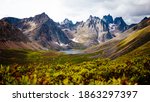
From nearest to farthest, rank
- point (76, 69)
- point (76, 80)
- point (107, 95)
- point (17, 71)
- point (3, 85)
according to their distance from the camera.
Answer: point (107, 95) → point (3, 85) → point (76, 80) → point (17, 71) → point (76, 69)

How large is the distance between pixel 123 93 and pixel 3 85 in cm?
625

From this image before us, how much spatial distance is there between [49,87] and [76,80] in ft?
11.2

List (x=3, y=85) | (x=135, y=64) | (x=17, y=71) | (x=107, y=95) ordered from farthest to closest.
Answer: (x=135, y=64), (x=17, y=71), (x=3, y=85), (x=107, y=95)

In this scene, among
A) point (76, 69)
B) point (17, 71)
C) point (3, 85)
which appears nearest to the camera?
point (3, 85)

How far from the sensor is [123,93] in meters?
15.2

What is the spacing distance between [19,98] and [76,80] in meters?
4.55

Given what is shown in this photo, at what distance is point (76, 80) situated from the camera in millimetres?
19000

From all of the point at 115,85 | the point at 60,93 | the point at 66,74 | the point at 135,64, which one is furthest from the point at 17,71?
the point at 135,64

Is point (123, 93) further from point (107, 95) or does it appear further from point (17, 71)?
point (17, 71)

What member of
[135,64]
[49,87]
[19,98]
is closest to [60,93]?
[49,87]

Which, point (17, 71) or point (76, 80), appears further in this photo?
point (17, 71)

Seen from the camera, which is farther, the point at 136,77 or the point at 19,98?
the point at 136,77

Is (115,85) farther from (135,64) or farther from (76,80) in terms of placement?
(135,64)

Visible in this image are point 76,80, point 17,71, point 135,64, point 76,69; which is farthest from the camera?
point 135,64
